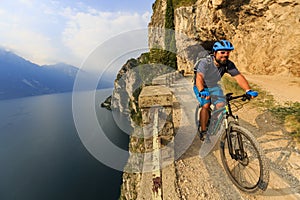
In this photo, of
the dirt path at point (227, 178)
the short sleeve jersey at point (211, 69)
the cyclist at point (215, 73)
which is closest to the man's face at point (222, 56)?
Result: the cyclist at point (215, 73)

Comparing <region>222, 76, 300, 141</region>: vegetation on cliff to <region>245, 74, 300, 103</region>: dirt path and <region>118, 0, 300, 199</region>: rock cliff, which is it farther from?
<region>118, 0, 300, 199</region>: rock cliff

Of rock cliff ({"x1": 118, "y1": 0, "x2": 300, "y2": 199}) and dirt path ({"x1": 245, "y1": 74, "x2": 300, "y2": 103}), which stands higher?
rock cliff ({"x1": 118, "y1": 0, "x2": 300, "y2": 199})

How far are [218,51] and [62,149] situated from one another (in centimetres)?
6683

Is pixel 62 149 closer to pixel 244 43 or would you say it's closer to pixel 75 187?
pixel 75 187

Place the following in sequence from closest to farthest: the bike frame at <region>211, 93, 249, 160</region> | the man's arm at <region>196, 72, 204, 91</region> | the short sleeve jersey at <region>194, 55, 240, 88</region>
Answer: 1. the bike frame at <region>211, 93, 249, 160</region>
2. the man's arm at <region>196, 72, 204, 91</region>
3. the short sleeve jersey at <region>194, 55, 240, 88</region>

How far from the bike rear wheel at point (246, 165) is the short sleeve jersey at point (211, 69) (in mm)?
1301

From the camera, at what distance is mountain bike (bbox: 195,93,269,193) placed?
10.5ft

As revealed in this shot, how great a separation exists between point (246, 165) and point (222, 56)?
2.40 metres

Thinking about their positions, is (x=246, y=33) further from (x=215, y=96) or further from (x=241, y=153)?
(x=241, y=153)

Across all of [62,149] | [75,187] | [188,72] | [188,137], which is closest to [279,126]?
[188,137]

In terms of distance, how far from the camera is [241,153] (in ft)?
11.8

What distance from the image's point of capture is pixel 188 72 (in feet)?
112

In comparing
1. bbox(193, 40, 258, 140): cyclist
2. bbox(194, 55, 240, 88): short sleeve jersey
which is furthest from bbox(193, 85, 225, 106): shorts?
bbox(194, 55, 240, 88): short sleeve jersey

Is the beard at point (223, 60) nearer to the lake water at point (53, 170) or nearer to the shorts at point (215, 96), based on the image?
the shorts at point (215, 96)
